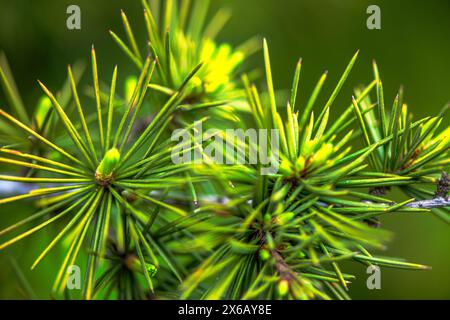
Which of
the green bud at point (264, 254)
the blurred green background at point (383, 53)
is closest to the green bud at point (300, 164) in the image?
the green bud at point (264, 254)

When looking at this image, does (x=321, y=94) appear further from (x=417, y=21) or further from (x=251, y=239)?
(x=251, y=239)

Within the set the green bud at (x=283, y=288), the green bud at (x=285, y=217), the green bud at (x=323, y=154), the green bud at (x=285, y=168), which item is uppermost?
the green bud at (x=323, y=154)

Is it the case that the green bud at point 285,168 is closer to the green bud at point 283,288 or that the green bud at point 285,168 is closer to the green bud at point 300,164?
the green bud at point 300,164

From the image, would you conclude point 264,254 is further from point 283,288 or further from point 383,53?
point 383,53

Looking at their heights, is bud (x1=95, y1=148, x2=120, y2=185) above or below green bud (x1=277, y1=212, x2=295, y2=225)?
above

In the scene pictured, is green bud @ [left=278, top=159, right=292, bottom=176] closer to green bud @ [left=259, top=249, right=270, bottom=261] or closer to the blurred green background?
green bud @ [left=259, top=249, right=270, bottom=261]

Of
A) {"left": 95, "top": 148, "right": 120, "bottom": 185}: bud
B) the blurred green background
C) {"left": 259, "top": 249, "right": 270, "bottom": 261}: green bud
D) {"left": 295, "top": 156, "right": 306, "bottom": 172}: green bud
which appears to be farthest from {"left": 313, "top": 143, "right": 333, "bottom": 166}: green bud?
the blurred green background

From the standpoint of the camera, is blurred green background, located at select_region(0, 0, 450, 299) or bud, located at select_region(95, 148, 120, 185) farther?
blurred green background, located at select_region(0, 0, 450, 299)

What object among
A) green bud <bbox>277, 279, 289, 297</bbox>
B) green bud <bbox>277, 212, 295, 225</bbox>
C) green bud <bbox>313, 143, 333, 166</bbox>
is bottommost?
green bud <bbox>277, 279, 289, 297</bbox>

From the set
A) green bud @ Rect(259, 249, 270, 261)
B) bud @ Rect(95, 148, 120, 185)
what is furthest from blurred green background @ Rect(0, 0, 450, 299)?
green bud @ Rect(259, 249, 270, 261)

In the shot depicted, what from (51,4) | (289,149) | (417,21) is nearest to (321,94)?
(417,21)
